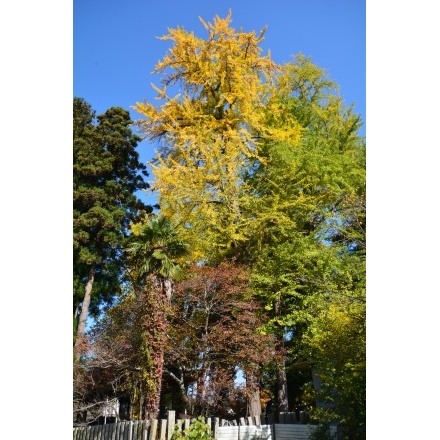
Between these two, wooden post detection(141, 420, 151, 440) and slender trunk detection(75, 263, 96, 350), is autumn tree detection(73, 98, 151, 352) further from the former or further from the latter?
wooden post detection(141, 420, 151, 440)

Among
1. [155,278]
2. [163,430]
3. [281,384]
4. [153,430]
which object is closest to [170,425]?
[163,430]

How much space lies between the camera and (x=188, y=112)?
8695mm

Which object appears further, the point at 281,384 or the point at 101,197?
the point at 101,197

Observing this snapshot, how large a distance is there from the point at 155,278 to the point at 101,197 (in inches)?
162

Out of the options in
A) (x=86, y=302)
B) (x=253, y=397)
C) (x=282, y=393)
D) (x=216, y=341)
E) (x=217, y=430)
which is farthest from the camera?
(x=86, y=302)

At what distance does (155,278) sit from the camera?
722 cm

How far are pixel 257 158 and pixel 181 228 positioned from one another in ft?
7.02

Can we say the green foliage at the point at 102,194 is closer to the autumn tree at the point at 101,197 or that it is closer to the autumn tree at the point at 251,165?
the autumn tree at the point at 101,197

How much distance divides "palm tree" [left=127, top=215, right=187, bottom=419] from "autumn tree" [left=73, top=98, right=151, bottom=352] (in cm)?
282

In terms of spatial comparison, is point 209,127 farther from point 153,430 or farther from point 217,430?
point 153,430

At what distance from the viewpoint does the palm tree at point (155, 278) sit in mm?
6730

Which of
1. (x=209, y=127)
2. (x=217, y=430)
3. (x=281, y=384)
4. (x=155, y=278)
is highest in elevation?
(x=209, y=127)

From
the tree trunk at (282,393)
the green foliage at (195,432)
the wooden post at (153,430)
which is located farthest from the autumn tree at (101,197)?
the green foliage at (195,432)
